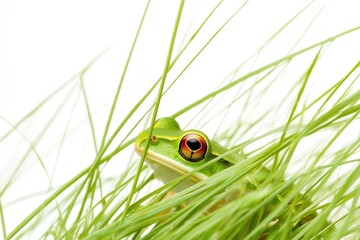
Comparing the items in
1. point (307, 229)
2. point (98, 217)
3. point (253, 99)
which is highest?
point (253, 99)

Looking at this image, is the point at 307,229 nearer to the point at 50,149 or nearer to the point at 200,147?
the point at 200,147

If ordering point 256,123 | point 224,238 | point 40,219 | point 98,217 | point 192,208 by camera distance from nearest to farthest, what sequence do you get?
point 192,208
point 224,238
point 98,217
point 40,219
point 256,123

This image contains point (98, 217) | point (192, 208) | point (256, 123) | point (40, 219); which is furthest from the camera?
point (256, 123)

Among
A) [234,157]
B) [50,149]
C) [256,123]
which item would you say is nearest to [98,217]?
[50,149]

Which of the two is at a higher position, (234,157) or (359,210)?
(234,157)
